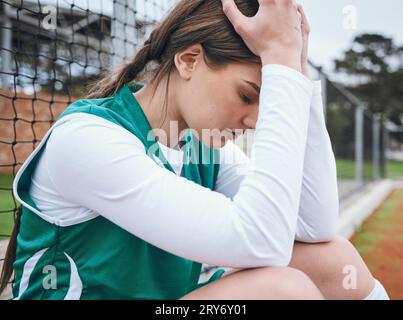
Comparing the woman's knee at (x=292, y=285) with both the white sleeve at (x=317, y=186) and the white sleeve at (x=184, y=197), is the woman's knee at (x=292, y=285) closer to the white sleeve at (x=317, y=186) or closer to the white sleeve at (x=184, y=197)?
the white sleeve at (x=184, y=197)

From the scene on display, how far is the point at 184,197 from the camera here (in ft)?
2.06

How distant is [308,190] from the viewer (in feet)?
2.95

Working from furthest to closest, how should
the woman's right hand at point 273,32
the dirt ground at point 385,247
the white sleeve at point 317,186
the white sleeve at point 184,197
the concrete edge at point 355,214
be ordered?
the concrete edge at point 355,214, the dirt ground at point 385,247, the white sleeve at point 317,186, the woman's right hand at point 273,32, the white sleeve at point 184,197

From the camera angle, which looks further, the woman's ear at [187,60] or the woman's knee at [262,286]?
the woman's ear at [187,60]

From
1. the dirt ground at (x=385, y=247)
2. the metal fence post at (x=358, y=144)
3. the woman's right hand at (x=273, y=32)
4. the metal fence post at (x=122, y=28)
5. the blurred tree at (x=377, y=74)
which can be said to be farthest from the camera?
the blurred tree at (x=377, y=74)

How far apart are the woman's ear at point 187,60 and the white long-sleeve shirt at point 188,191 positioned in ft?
0.50

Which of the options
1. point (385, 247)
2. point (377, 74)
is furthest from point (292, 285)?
point (377, 74)

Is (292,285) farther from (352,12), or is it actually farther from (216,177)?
(352,12)

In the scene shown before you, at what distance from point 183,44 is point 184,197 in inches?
12.8

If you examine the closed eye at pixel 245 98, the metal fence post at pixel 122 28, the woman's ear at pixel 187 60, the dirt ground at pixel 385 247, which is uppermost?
the metal fence post at pixel 122 28

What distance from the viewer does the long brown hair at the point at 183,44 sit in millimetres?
773

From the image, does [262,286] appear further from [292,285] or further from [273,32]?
[273,32]

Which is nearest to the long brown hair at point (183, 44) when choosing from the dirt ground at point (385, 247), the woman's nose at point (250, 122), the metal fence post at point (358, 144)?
the woman's nose at point (250, 122)
